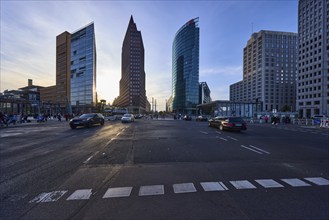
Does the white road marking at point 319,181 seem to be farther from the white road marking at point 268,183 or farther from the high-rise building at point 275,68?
the high-rise building at point 275,68

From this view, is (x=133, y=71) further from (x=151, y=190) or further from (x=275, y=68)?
(x=151, y=190)

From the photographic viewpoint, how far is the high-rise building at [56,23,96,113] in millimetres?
107812

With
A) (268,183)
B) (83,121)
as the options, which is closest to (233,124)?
(268,183)

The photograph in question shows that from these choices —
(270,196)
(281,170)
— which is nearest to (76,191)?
(270,196)

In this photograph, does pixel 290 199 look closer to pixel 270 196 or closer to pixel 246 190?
pixel 270 196

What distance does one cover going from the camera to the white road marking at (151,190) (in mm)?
3819

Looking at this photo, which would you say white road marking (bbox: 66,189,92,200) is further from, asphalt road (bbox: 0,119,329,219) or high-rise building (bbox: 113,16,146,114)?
high-rise building (bbox: 113,16,146,114)

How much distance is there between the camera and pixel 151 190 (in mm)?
3967

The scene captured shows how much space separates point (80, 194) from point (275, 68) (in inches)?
6530

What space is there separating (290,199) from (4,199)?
18.5ft

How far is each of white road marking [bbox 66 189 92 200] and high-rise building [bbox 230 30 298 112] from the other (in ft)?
493

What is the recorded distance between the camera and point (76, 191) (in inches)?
154

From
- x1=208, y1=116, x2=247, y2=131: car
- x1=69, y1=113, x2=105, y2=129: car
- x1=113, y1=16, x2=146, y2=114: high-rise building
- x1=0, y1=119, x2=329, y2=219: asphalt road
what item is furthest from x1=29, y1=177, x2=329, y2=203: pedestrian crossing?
x1=113, y1=16, x2=146, y2=114: high-rise building

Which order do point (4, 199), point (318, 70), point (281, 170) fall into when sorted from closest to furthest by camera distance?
point (4, 199) → point (281, 170) → point (318, 70)
